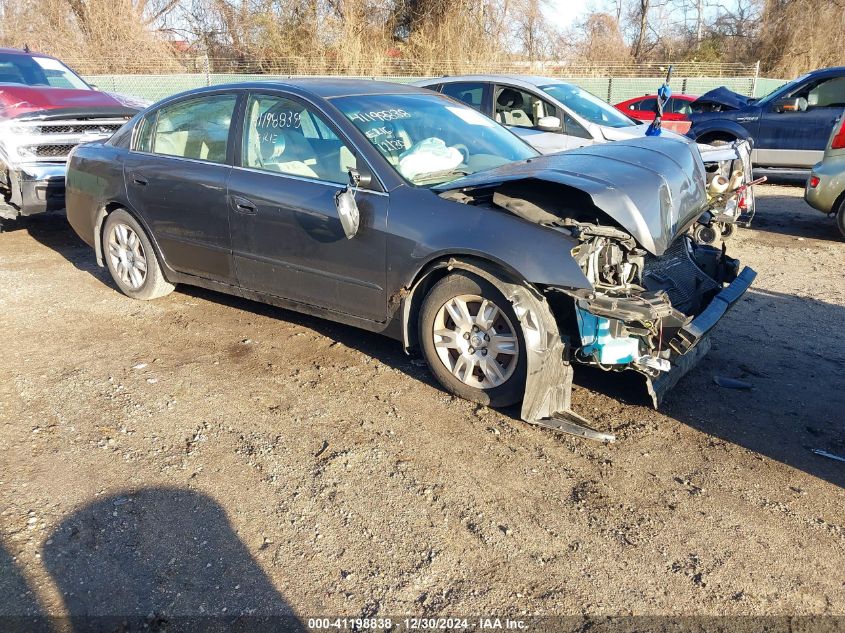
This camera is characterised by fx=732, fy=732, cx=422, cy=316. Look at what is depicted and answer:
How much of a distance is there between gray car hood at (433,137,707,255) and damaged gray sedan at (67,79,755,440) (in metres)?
0.02

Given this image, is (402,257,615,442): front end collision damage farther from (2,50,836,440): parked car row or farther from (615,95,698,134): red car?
(615,95,698,134): red car

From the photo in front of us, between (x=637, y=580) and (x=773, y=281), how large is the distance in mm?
4721

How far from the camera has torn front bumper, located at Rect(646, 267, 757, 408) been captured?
150 inches

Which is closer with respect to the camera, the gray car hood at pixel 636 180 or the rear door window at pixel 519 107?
the gray car hood at pixel 636 180

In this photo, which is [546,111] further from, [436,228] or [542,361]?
[542,361]

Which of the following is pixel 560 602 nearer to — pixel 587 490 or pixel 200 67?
pixel 587 490

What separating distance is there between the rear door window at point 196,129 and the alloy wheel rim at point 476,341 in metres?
2.11

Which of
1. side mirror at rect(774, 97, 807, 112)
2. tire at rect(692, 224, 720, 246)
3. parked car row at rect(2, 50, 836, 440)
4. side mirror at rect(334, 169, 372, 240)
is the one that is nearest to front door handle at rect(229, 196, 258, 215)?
parked car row at rect(2, 50, 836, 440)

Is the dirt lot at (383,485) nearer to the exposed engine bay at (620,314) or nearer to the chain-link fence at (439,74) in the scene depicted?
the exposed engine bay at (620,314)

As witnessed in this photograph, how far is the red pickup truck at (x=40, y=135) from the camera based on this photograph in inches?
310

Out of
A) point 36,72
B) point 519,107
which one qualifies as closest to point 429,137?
point 519,107

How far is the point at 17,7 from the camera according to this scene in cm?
2730

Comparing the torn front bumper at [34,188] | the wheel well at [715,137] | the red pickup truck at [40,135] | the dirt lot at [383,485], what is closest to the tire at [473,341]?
the dirt lot at [383,485]

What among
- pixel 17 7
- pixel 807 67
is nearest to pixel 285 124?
pixel 17 7
